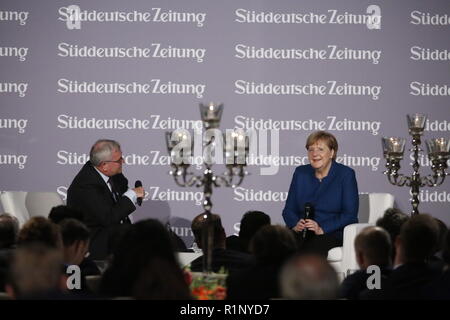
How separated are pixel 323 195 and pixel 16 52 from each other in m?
3.08

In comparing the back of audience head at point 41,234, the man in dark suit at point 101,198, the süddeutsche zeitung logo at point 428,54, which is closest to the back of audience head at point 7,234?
the back of audience head at point 41,234

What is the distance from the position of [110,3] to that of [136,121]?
1013mm

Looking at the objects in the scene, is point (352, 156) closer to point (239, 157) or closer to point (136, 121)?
point (136, 121)

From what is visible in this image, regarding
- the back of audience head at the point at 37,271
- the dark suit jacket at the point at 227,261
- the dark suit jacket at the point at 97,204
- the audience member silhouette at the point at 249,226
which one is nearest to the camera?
the back of audience head at the point at 37,271

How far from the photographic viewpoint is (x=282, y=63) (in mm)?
8062

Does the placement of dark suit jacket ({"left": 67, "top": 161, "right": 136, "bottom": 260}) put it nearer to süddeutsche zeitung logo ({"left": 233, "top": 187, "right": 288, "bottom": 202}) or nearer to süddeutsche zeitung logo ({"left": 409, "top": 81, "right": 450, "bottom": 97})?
süddeutsche zeitung logo ({"left": 233, "top": 187, "right": 288, "bottom": 202})

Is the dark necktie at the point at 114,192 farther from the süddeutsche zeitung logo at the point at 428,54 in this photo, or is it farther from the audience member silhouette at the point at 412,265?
the audience member silhouette at the point at 412,265

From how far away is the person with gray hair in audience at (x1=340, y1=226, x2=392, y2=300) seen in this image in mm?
4074

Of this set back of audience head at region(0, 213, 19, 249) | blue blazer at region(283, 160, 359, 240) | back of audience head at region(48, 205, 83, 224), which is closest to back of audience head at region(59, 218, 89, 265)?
back of audience head at region(0, 213, 19, 249)

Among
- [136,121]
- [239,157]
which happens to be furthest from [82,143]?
[239,157]

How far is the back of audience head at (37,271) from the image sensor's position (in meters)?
3.12

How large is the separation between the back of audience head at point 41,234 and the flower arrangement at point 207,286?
57cm

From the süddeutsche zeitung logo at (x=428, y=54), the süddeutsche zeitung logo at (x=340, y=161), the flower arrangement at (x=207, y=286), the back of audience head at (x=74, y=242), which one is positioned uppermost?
the süddeutsche zeitung logo at (x=428, y=54)

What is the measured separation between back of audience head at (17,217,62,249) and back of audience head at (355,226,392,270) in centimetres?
128
